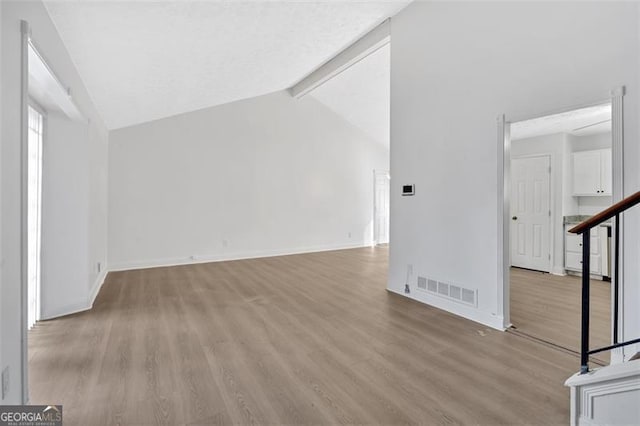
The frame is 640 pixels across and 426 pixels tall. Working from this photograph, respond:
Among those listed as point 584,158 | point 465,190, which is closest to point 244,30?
point 465,190

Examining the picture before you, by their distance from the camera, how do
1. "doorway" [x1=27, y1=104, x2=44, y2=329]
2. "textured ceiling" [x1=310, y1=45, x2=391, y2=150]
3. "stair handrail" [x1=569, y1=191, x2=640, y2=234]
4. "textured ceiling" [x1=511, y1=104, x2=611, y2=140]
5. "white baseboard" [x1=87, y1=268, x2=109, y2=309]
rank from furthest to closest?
"textured ceiling" [x1=310, y1=45, x2=391, y2=150], "textured ceiling" [x1=511, y1=104, x2=611, y2=140], "white baseboard" [x1=87, y1=268, x2=109, y2=309], "doorway" [x1=27, y1=104, x2=44, y2=329], "stair handrail" [x1=569, y1=191, x2=640, y2=234]

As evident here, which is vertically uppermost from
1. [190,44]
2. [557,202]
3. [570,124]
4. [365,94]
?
[365,94]

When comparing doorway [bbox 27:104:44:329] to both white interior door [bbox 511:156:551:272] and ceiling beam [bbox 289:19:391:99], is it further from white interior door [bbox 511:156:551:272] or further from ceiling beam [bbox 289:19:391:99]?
white interior door [bbox 511:156:551:272]

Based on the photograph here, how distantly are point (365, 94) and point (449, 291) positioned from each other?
16.7 ft

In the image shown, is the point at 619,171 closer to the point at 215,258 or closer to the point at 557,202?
the point at 557,202

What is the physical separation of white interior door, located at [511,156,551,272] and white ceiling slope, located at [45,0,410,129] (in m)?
3.71

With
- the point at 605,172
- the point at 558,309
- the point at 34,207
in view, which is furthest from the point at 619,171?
the point at 34,207

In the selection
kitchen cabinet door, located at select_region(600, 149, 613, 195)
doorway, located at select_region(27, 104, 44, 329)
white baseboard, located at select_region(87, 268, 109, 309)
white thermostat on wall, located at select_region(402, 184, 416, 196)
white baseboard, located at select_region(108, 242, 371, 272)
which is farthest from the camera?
white baseboard, located at select_region(108, 242, 371, 272)

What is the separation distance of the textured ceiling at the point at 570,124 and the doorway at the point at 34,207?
5.41 metres

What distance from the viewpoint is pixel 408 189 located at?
427cm

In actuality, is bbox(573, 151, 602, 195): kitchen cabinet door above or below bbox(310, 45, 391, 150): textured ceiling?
below

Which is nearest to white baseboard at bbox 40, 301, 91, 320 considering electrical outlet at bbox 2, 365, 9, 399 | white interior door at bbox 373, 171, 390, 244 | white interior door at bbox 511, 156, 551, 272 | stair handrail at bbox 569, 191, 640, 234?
electrical outlet at bbox 2, 365, 9, 399

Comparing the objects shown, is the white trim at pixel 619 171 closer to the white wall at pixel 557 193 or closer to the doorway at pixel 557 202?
the doorway at pixel 557 202

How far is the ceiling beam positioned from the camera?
4920 millimetres
